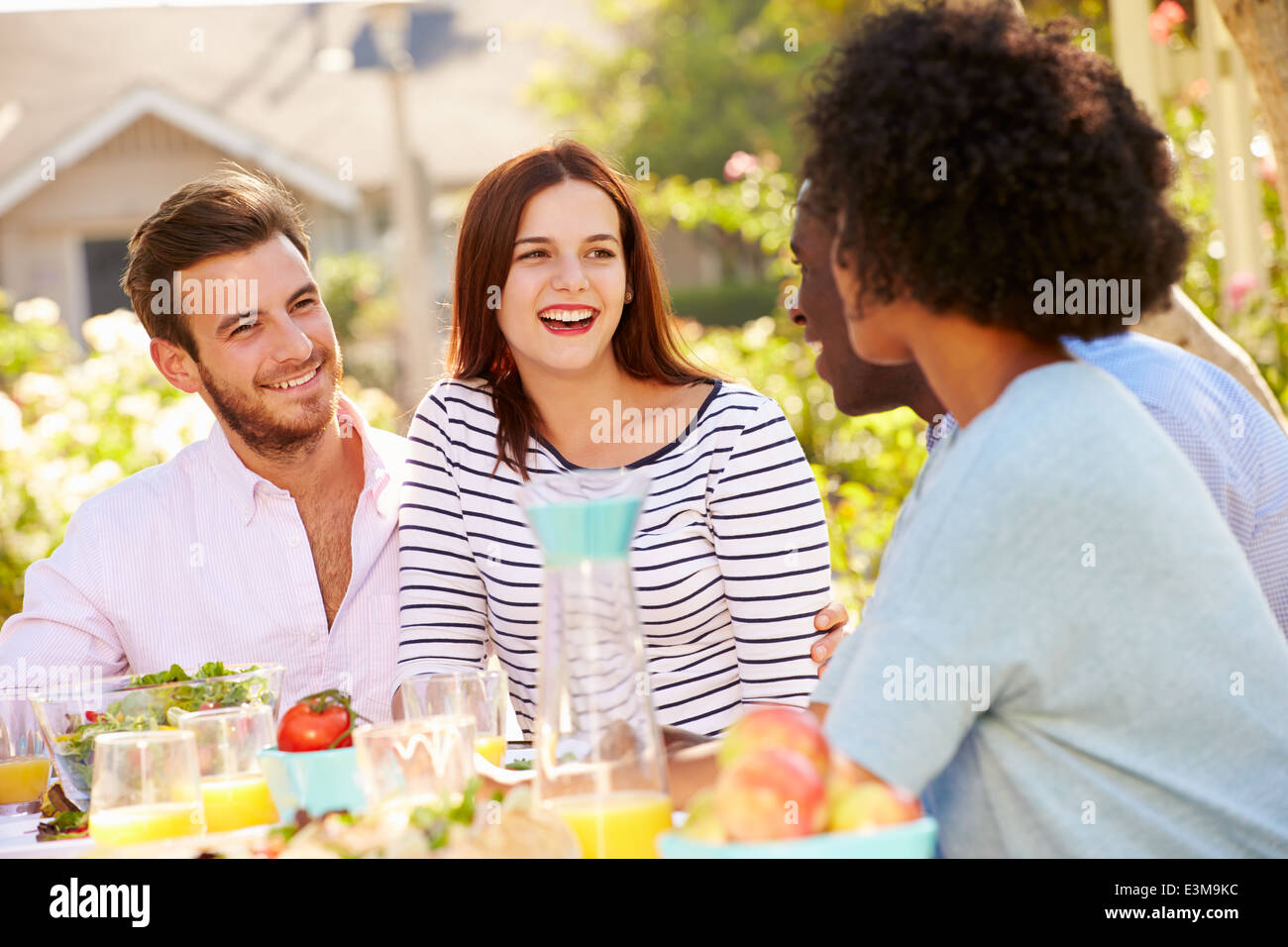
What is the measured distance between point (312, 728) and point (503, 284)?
1.54m

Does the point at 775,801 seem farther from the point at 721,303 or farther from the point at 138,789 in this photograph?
the point at 721,303

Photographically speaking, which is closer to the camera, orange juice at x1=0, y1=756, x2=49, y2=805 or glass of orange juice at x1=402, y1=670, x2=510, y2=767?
glass of orange juice at x1=402, y1=670, x2=510, y2=767

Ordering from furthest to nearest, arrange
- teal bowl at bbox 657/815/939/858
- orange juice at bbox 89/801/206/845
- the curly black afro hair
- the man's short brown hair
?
the man's short brown hair
orange juice at bbox 89/801/206/845
the curly black afro hair
teal bowl at bbox 657/815/939/858

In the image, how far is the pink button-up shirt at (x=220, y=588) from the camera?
3338 mm

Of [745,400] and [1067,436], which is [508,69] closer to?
[745,400]

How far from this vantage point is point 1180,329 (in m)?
4.13

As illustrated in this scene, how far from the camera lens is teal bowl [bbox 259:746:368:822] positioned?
80.7 inches

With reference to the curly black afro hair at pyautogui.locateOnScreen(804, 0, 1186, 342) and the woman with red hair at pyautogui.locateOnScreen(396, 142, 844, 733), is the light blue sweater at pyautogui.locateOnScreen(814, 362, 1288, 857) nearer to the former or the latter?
the curly black afro hair at pyautogui.locateOnScreen(804, 0, 1186, 342)

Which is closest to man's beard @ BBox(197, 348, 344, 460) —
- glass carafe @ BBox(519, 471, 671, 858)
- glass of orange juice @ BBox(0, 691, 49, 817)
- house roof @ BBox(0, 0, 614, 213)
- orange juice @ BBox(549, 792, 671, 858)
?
glass of orange juice @ BBox(0, 691, 49, 817)

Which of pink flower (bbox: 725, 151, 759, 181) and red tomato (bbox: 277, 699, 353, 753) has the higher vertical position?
pink flower (bbox: 725, 151, 759, 181)

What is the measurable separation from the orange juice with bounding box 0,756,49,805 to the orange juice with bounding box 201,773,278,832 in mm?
702

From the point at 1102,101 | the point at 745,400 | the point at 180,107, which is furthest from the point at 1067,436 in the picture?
the point at 180,107

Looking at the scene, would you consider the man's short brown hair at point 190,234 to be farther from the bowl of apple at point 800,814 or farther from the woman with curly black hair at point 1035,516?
the bowl of apple at point 800,814

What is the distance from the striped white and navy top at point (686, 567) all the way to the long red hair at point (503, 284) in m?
0.15
